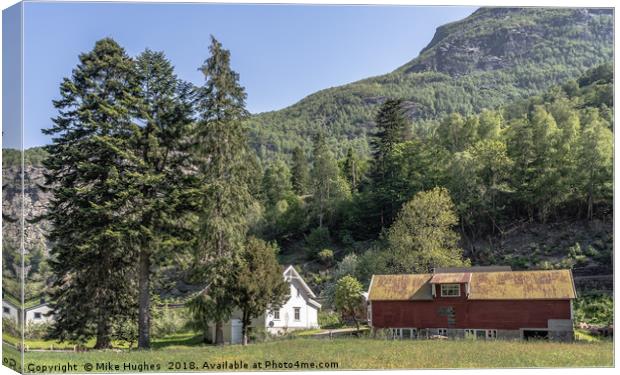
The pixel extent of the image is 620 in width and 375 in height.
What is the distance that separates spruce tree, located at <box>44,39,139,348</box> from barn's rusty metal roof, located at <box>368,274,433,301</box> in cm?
795

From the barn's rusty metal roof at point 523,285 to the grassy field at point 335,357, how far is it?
2489mm

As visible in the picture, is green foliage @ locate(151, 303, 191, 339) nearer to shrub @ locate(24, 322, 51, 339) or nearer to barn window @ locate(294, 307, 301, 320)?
shrub @ locate(24, 322, 51, 339)

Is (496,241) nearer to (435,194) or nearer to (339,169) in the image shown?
(435,194)

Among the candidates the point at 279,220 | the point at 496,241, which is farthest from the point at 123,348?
the point at 496,241

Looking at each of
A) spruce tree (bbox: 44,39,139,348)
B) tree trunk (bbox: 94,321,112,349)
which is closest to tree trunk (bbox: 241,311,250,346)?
spruce tree (bbox: 44,39,139,348)

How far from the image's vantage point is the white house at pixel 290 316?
21688mm

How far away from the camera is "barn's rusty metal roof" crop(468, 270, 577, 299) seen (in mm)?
22016

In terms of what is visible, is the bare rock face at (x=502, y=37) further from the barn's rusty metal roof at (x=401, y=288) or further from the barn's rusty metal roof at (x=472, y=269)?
the barn's rusty metal roof at (x=401, y=288)

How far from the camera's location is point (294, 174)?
3772 centimetres

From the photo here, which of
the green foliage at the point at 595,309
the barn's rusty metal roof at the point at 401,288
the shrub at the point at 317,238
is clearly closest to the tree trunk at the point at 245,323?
the barn's rusty metal roof at the point at 401,288

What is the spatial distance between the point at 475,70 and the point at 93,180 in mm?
14441

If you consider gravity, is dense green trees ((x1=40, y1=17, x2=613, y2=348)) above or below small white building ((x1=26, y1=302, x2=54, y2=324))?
above

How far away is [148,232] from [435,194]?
9196mm

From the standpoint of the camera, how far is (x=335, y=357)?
18094 mm
